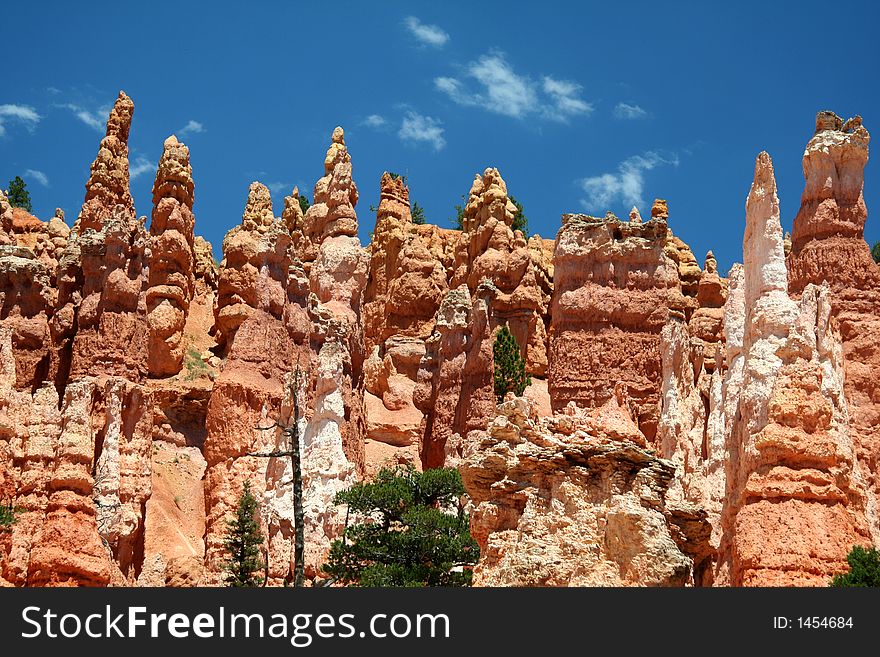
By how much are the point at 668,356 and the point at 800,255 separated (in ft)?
15.2

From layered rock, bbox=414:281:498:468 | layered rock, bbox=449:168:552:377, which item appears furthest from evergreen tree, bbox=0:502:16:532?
layered rock, bbox=449:168:552:377

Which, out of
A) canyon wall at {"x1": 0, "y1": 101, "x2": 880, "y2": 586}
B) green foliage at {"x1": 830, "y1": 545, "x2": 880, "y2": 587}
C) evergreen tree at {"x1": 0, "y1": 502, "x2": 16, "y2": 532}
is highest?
canyon wall at {"x1": 0, "y1": 101, "x2": 880, "y2": 586}

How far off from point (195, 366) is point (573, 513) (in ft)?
73.0

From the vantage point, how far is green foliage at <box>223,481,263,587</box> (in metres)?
32.8

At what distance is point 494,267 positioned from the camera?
168 ft

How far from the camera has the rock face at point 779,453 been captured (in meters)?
24.7

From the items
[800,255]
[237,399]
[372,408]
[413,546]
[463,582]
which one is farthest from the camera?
[372,408]

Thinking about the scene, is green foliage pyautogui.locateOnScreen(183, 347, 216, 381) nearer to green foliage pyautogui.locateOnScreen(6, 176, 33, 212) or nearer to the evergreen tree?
the evergreen tree

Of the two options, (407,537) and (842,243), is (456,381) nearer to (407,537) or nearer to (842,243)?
(407,537)

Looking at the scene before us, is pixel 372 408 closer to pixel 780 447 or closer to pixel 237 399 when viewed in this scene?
pixel 237 399

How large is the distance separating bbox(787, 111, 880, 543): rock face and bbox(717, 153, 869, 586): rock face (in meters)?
4.59

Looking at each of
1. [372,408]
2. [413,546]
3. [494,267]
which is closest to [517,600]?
[413,546]

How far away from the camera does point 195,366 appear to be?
141ft

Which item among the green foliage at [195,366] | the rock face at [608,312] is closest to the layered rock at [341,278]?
the green foliage at [195,366]
